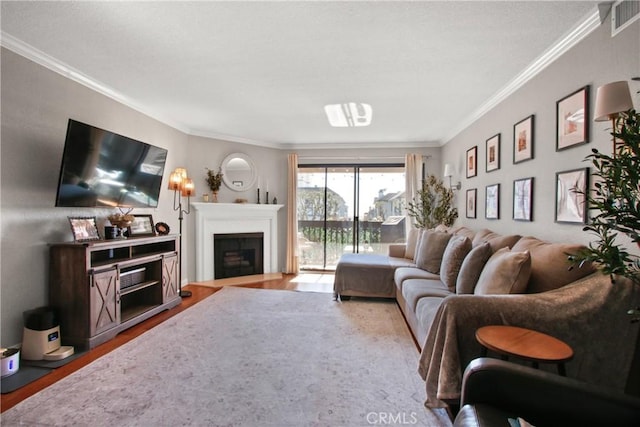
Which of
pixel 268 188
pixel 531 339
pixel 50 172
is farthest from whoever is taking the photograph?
pixel 268 188

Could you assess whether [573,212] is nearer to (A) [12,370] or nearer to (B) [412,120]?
(B) [412,120]

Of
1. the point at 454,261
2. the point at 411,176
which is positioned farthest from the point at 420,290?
the point at 411,176

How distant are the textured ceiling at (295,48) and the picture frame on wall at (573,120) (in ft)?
1.54

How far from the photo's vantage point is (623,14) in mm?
1729

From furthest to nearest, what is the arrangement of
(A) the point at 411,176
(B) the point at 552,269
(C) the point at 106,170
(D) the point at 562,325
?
1. (A) the point at 411,176
2. (C) the point at 106,170
3. (B) the point at 552,269
4. (D) the point at 562,325

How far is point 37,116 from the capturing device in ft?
8.22

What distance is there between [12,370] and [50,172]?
5.31 feet

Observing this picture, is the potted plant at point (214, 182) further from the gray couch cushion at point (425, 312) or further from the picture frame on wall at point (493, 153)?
the picture frame on wall at point (493, 153)

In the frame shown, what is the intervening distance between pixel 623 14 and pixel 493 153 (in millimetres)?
1727

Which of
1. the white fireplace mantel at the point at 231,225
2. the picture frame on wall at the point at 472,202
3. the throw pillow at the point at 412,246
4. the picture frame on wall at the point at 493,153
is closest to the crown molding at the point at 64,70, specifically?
the white fireplace mantel at the point at 231,225

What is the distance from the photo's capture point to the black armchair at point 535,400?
101 centimetres

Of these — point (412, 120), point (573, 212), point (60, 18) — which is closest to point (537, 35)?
point (573, 212)

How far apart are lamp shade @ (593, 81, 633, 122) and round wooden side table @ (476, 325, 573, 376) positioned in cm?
120

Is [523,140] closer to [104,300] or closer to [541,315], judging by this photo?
[541,315]
